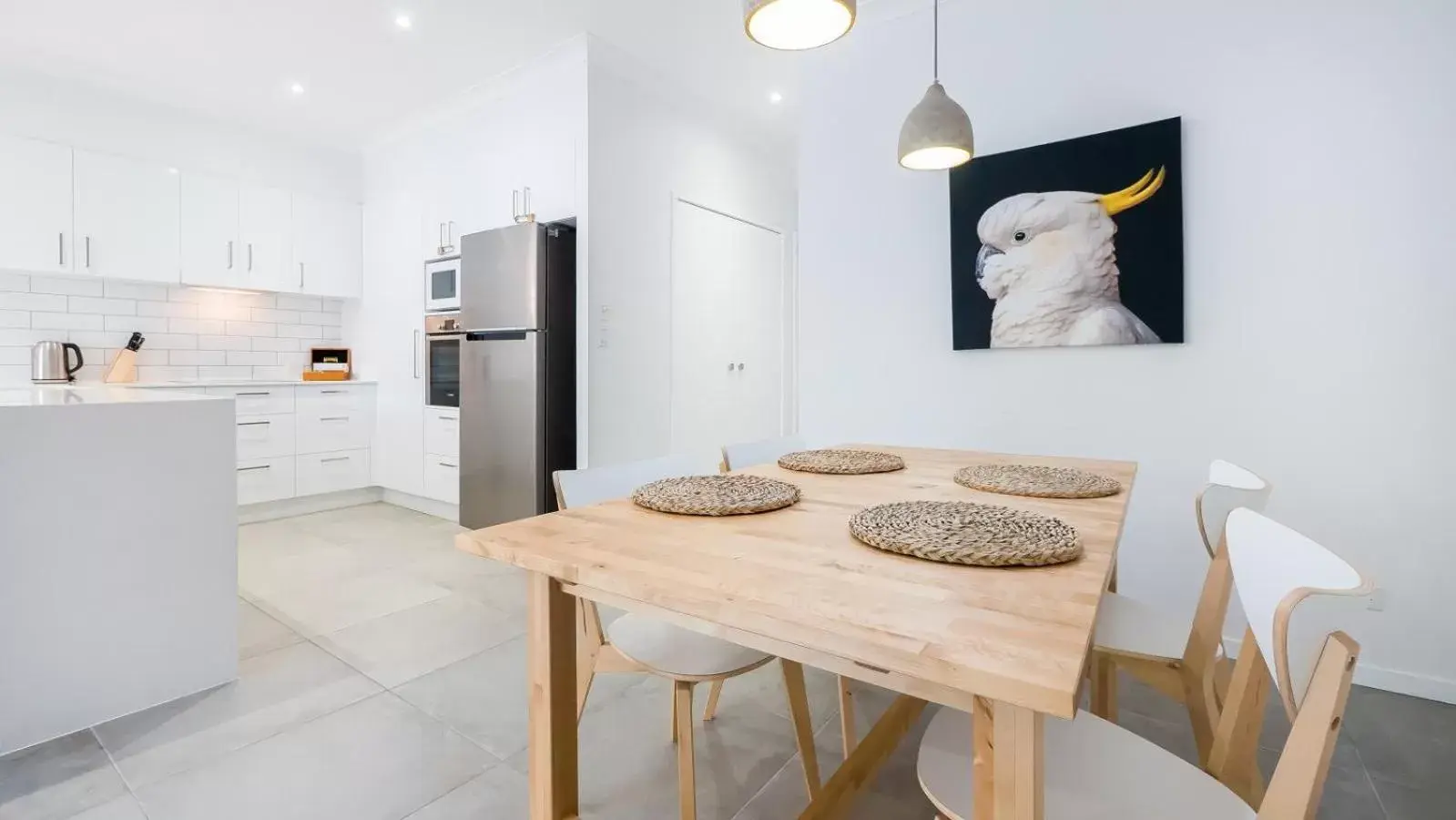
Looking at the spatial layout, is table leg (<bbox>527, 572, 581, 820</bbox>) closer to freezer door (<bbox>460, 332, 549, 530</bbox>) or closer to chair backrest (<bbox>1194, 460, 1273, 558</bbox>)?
chair backrest (<bbox>1194, 460, 1273, 558</bbox>)

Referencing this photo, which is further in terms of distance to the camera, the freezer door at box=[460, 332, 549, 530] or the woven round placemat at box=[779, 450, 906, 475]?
the freezer door at box=[460, 332, 549, 530]

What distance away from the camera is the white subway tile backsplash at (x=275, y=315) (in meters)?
4.69

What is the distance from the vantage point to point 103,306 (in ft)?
13.2

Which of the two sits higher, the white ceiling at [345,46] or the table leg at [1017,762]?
the white ceiling at [345,46]

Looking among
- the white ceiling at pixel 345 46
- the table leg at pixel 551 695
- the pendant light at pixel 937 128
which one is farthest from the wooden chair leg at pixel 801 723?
the white ceiling at pixel 345 46

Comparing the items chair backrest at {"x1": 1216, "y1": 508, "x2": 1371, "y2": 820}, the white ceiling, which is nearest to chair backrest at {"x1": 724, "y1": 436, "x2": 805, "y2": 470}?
chair backrest at {"x1": 1216, "y1": 508, "x2": 1371, "y2": 820}

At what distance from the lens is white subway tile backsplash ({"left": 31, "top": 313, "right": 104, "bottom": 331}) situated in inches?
150

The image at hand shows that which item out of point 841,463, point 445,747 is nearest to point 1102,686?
point 841,463

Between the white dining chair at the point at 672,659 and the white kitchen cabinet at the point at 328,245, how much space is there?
4251mm

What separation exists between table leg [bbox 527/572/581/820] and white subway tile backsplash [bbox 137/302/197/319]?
4698 mm

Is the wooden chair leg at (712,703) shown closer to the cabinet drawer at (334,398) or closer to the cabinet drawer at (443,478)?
the cabinet drawer at (443,478)

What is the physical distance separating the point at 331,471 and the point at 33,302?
180 cm

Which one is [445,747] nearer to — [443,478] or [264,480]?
[443,478]

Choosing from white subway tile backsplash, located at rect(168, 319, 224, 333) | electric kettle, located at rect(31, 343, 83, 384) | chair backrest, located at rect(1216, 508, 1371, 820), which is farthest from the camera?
white subway tile backsplash, located at rect(168, 319, 224, 333)
